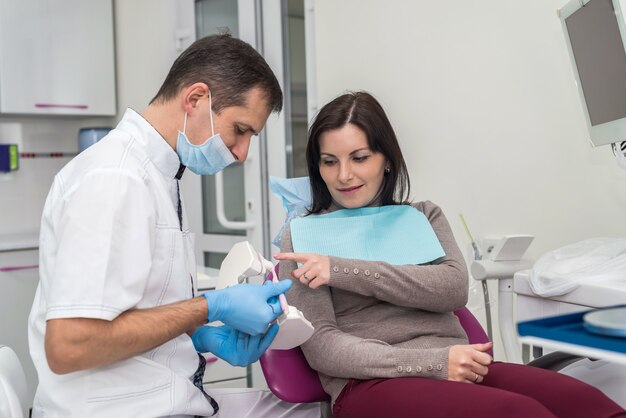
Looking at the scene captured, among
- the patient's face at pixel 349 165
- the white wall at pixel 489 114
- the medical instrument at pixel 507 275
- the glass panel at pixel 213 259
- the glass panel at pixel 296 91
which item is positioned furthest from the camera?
the glass panel at pixel 213 259

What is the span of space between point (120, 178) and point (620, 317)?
79 centimetres

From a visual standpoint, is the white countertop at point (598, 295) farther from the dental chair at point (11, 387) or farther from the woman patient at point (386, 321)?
the dental chair at point (11, 387)

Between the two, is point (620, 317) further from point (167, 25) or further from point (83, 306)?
point (167, 25)

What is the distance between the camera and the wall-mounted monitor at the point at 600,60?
1.42 m

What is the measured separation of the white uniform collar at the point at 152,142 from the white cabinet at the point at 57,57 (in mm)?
2586

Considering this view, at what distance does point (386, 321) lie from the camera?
1.45 meters

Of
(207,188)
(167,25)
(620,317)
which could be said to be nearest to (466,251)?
(620,317)

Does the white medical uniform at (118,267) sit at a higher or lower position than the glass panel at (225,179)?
lower

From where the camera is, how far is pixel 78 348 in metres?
1.06

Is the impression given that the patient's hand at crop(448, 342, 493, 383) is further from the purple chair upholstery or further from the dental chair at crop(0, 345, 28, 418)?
the dental chair at crop(0, 345, 28, 418)

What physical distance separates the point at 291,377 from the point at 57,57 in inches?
116

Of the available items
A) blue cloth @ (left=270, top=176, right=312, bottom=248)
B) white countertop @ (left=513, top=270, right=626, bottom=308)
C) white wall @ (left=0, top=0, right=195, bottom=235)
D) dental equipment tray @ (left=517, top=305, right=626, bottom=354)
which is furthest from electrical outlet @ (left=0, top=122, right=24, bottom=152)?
dental equipment tray @ (left=517, top=305, right=626, bottom=354)

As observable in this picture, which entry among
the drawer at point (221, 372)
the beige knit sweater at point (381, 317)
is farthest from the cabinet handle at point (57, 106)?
the beige knit sweater at point (381, 317)

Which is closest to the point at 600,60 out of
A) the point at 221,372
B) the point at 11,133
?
the point at 221,372
